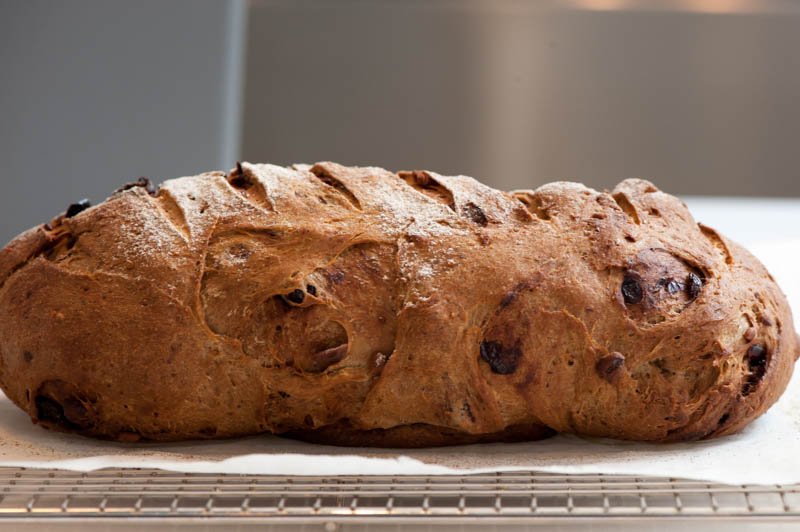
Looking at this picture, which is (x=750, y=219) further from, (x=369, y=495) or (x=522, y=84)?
(x=369, y=495)

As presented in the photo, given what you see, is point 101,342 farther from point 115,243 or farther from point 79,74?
point 79,74

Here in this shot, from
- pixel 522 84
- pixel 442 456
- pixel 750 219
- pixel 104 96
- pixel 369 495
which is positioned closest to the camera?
pixel 369 495

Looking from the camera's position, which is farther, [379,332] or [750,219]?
[750,219]

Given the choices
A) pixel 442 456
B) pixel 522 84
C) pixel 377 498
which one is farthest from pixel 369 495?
pixel 522 84

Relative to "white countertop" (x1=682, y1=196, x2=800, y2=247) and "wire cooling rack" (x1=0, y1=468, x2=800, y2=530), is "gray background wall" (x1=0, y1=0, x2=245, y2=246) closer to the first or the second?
"white countertop" (x1=682, y1=196, x2=800, y2=247)

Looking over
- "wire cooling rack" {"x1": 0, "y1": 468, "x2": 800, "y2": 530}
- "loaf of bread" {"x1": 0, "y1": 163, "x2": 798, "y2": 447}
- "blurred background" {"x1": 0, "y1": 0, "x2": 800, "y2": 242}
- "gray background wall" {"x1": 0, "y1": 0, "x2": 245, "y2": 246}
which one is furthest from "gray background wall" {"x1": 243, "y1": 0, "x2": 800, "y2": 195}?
"wire cooling rack" {"x1": 0, "y1": 468, "x2": 800, "y2": 530}

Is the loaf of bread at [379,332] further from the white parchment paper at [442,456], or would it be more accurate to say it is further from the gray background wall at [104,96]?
the gray background wall at [104,96]

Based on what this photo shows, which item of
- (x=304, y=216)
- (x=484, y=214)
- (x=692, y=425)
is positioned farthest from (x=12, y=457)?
(x=692, y=425)
